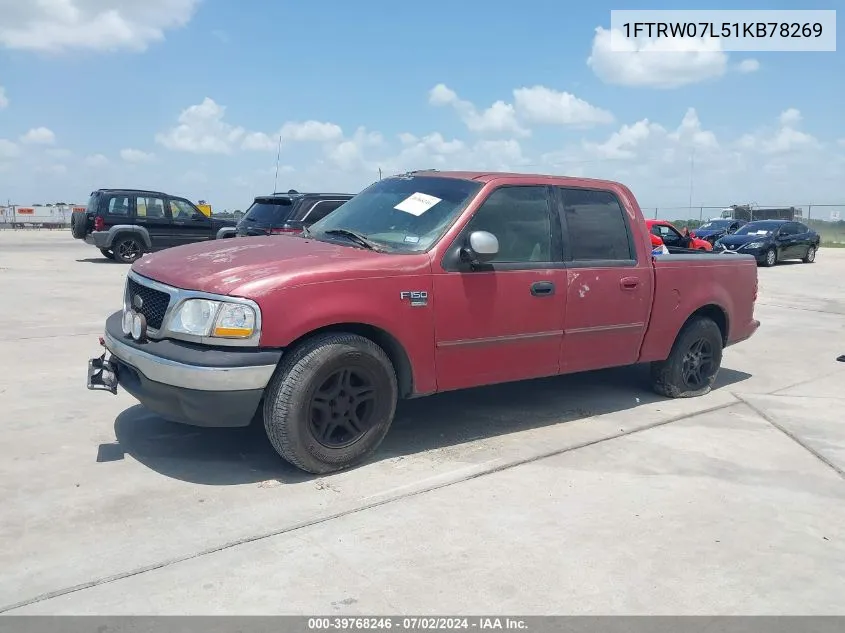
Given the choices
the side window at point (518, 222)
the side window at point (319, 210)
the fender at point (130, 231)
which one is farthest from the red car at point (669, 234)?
the side window at point (518, 222)

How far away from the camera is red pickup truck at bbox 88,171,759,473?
12.7 feet

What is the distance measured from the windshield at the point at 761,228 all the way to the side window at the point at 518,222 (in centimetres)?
2024

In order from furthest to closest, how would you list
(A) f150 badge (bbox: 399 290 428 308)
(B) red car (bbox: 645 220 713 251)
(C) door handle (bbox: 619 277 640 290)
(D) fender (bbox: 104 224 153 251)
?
1. (B) red car (bbox: 645 220 713 251)
2. (D) fender (bbox: 104 224 153 251)
3. (C) door handle (bbox: 619 277 640 290)
4. (A) f150 badge (bbox: 399 290 428 308)

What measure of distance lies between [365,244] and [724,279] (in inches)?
139

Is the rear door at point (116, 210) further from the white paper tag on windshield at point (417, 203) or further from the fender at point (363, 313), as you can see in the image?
the fender at point (363, 313)

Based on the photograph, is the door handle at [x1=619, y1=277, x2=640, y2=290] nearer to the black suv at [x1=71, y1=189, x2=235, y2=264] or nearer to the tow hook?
the tow hook

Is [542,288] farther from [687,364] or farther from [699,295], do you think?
[687,364]

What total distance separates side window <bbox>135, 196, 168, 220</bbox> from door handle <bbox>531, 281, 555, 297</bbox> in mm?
16106

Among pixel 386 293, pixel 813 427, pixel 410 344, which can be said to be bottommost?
pixel 813 427

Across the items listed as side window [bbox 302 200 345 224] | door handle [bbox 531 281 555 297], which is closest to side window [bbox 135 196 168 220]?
side window [bbox 302 200 345 224]

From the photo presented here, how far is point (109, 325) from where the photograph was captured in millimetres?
4637

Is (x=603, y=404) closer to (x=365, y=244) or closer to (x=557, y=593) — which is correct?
(x=365, y=244)
